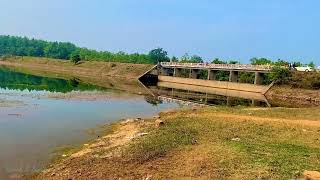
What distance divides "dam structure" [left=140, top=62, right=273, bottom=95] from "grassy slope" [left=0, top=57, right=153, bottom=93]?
5045 mm

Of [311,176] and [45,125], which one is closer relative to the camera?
[311,176]

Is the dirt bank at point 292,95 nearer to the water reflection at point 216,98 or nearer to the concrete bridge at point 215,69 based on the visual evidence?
the water reflection at point 216,98

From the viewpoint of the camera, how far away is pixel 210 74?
333 ft

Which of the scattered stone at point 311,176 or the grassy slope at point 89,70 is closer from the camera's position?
the scattered stone at point 311,176

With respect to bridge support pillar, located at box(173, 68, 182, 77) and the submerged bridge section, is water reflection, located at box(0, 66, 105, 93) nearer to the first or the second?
the submerged bridge section

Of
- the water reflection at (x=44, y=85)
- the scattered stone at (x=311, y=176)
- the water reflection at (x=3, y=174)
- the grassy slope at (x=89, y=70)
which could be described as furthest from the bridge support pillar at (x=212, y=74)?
the scattered stone at (x=311, y=176)

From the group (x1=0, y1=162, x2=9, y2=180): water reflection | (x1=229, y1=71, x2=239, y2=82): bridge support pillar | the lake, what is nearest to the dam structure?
(x1=229, y1=71, x2=239, y2=82): bridge support pillar

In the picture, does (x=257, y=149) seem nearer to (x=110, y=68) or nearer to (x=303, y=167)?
(x=303, y=167)

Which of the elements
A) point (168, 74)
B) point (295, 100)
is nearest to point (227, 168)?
point (295, 100)

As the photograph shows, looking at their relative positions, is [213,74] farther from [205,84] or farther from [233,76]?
[233,76]

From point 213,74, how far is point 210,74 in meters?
1.61

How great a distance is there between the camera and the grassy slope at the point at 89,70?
4596 inches

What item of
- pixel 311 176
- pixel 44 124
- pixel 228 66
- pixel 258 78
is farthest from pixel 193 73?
pixel 311 176

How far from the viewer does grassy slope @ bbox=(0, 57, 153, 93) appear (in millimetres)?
116744
